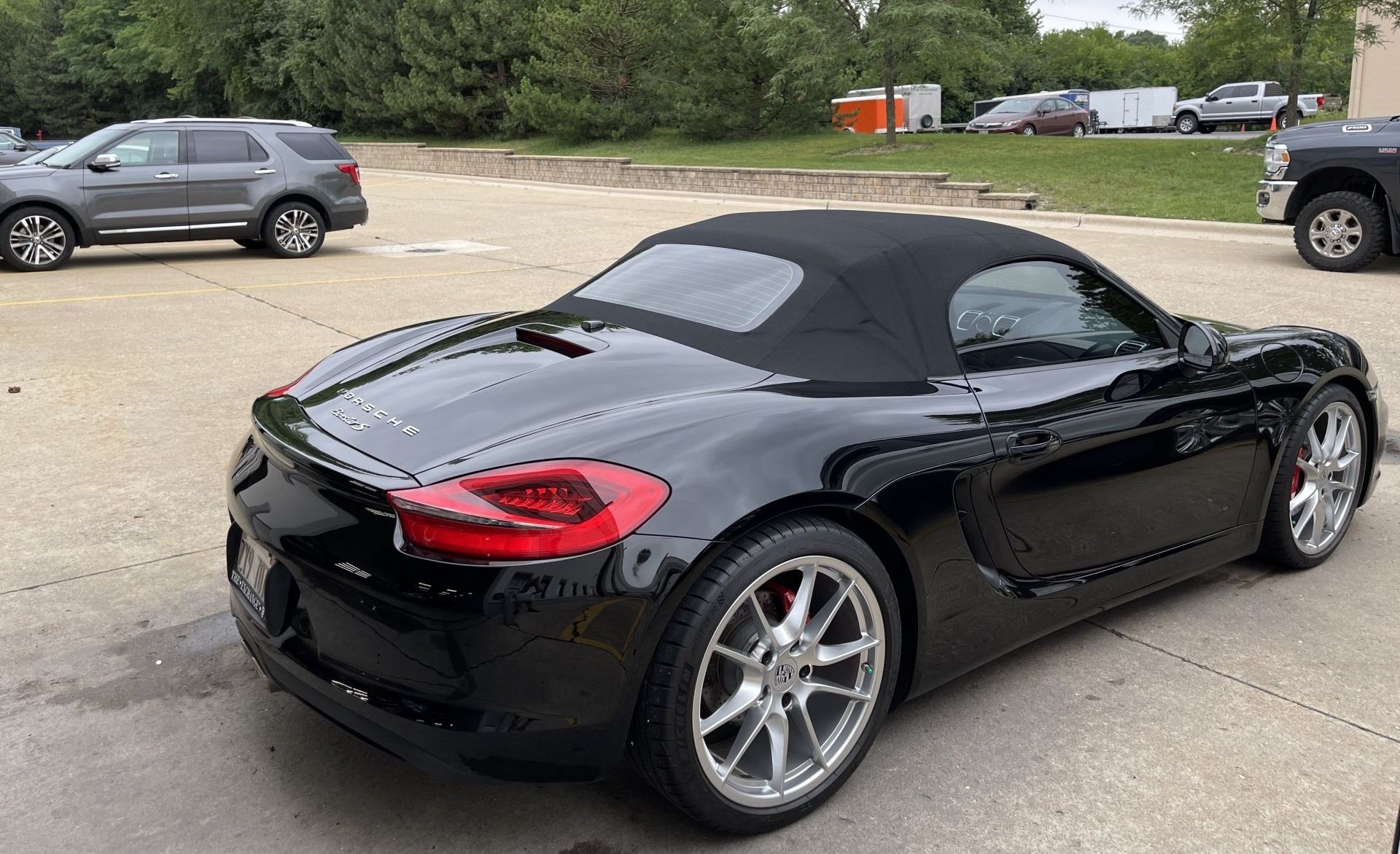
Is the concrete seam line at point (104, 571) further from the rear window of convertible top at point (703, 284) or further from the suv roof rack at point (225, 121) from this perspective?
the suv roof rack at point (225, 121)

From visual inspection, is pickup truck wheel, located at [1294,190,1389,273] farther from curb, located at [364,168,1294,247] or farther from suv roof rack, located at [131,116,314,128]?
suv roof rack, located at [131,116,314,128]

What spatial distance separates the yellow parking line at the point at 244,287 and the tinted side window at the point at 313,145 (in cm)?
273

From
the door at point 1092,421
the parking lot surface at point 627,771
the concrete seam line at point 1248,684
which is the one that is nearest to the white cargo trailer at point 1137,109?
the parking lot surface at point 627,771

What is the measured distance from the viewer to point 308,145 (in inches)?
575

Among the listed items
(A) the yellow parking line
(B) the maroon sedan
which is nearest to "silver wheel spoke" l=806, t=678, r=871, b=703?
(A) the yellow parking line

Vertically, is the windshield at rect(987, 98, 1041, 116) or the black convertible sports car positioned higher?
the windshield at rect(987, 98, 1041, 116)

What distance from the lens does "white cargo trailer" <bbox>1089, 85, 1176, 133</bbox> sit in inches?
1934

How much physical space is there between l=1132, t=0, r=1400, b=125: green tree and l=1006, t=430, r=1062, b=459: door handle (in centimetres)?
1908

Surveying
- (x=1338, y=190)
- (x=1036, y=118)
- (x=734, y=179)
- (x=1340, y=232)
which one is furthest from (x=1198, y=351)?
(x=1036, y=118)

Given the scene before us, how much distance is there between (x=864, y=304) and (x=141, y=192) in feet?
40.8

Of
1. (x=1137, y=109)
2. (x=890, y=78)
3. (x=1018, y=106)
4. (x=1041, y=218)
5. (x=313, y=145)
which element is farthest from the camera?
(x=1137, y=109)

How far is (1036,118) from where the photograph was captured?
4500 centimetres

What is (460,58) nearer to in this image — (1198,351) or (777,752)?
(1198,351)

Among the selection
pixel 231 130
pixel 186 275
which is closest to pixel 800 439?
pixel 186 275
